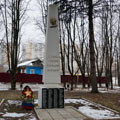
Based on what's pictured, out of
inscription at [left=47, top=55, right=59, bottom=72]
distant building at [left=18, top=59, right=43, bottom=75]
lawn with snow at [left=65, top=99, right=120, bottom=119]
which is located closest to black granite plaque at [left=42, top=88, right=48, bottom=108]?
inscription at [left=47, top=55, right=59, bottom=72]

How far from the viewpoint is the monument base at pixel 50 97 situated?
302 inches

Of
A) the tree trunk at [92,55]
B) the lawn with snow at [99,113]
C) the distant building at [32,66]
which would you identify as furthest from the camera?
the distant building at [32,66]

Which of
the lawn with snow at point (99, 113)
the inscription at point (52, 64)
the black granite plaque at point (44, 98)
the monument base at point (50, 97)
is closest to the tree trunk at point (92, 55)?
the lawn with snow at point (99, 113)

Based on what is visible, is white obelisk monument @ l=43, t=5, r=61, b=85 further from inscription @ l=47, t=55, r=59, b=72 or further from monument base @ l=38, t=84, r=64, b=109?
monument base @ l=38, t=84, r=64, b=109

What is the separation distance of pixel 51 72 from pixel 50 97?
3.31 feet

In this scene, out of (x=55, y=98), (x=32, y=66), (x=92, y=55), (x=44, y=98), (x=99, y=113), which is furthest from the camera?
(x=32, y=66)

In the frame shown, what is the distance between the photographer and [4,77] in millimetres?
29375

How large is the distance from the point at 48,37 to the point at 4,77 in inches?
900

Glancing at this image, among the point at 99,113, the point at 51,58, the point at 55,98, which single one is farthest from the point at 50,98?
the point at 99,113

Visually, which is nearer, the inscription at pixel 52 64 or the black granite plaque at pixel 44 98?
the black granite plaque at pixel 44 98

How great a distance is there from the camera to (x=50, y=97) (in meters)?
7.75

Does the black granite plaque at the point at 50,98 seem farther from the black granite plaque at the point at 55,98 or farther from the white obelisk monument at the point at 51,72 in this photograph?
the black granite plaque at the point at 55,98

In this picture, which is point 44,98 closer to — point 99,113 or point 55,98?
point 55,98

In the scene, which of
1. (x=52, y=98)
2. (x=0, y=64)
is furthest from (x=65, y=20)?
(x=0, y=64)
